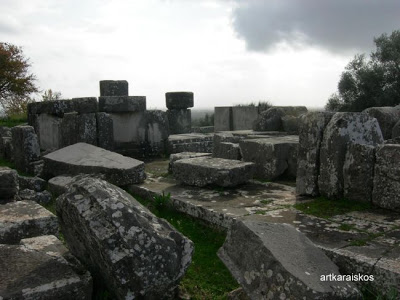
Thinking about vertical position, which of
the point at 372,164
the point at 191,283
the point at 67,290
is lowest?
the point at 191,283

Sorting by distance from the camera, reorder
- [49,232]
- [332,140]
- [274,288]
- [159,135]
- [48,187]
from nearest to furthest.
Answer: [274,288] → [49,232] → [332,140] → [48,187] → [159,135]

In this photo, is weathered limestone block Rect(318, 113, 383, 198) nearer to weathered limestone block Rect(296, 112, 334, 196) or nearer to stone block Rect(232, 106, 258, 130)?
weathered limestone block Rect(296, 112, 334, 196)

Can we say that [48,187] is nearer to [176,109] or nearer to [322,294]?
[322,294]

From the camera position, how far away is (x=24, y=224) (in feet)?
13.6

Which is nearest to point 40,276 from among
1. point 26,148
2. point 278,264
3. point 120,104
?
point 278,264

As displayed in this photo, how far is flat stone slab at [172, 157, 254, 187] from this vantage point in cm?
586

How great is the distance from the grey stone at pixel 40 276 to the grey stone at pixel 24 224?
63 centimetres

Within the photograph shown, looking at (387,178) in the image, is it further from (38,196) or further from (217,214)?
(38,196)

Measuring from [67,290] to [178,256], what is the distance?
827mm

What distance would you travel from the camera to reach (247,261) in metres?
3.14

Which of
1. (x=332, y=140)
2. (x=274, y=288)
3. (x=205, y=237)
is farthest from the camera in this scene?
(x=332, y=140)

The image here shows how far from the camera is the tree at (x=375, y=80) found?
2091 cm

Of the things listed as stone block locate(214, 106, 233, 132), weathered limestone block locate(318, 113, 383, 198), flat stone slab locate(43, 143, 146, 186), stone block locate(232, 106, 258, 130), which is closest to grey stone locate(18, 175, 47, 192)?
flat stone slab locate(43, 143, 146, 186)

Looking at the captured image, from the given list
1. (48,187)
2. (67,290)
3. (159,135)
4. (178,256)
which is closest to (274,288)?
(178,256)
